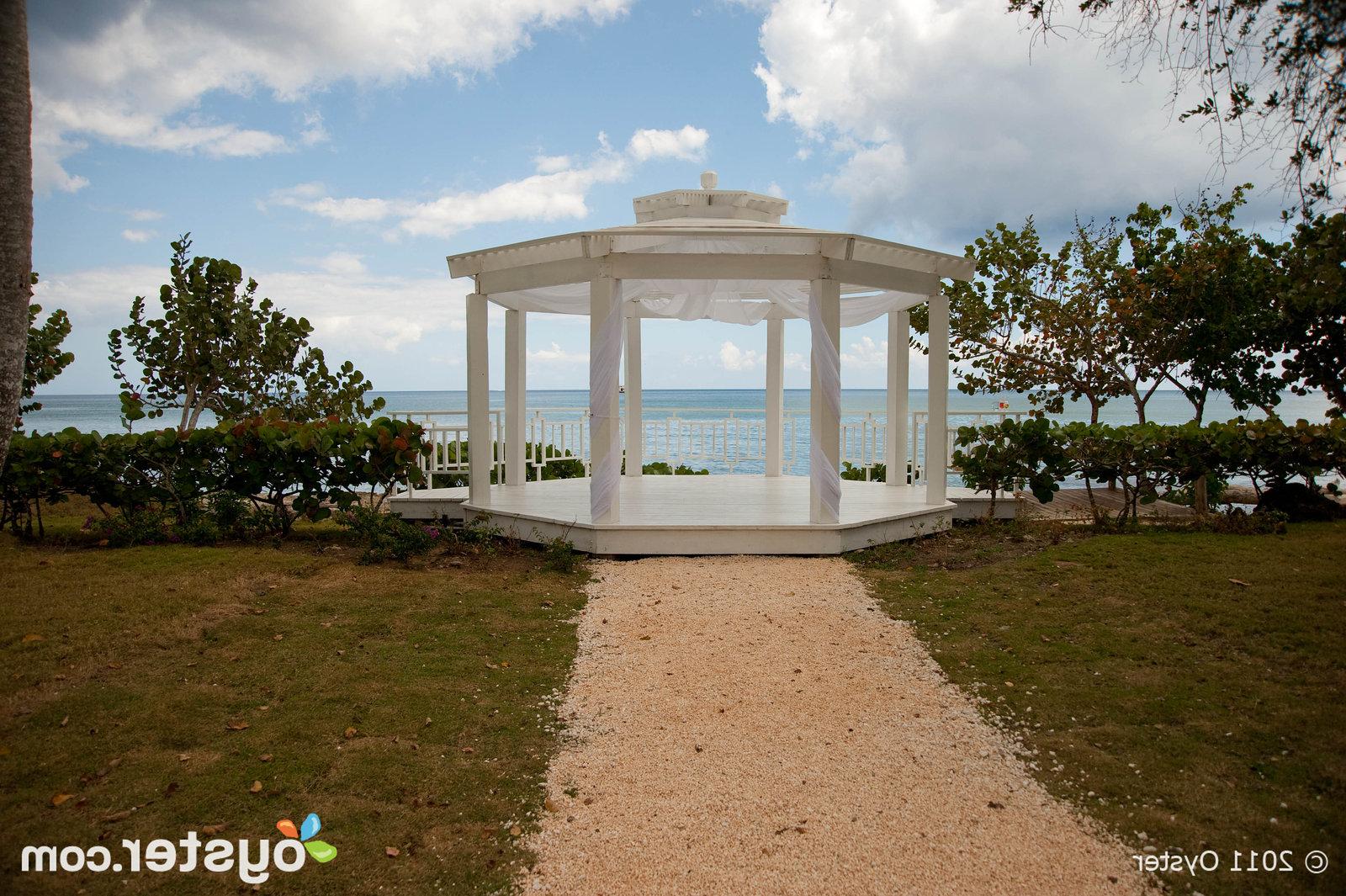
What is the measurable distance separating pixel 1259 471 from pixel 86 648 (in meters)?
10.1

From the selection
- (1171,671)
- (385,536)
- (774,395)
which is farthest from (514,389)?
(1171,671)

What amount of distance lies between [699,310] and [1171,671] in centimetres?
756

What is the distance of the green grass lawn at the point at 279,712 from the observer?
313cm

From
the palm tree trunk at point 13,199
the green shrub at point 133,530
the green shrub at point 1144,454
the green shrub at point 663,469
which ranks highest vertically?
the palm tree trunk at point 13,199

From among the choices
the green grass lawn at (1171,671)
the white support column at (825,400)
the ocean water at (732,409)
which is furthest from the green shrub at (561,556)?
the ocean water at (732,409)

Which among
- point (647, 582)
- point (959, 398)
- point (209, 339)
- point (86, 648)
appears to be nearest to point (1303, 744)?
point (647, 582)

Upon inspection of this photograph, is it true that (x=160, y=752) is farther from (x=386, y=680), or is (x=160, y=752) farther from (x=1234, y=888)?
(x=1234, y=888)

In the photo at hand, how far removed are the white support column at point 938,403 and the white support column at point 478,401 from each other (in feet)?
15.7

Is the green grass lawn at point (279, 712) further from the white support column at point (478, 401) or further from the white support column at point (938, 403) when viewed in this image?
the white support column at point (938, 403)

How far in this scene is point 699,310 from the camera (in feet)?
36.5

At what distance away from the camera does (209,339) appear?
10812 millimetres

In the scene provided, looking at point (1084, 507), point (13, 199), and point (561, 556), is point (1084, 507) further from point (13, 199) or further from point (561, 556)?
point (13, 199)

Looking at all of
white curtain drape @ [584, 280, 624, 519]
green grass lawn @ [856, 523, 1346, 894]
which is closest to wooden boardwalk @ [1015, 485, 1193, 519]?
green grass lawn @ [856, 523, 1346, 894]

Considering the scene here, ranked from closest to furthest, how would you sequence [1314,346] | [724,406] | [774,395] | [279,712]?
[279,712]
[1314,346]
[774,395]
[724,406]
